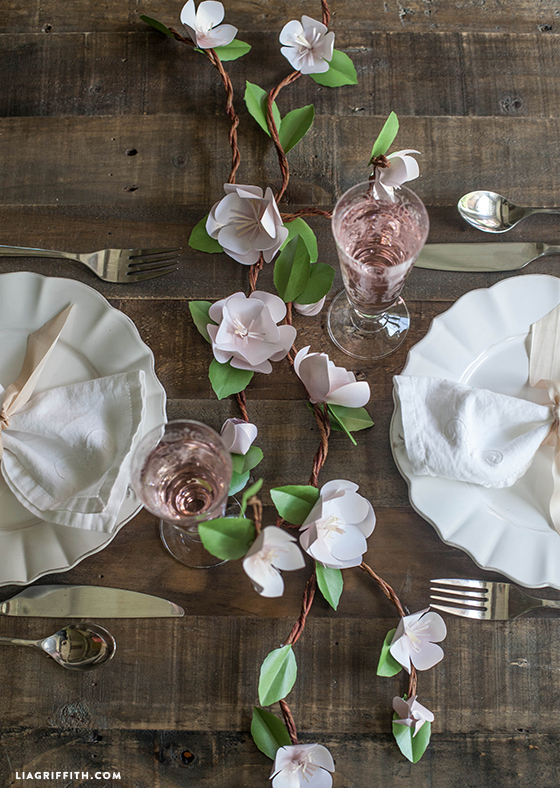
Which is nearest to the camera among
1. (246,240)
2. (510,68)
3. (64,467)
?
(64,467)

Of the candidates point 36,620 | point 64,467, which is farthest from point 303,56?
point 36,620

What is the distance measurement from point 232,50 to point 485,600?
102 cm

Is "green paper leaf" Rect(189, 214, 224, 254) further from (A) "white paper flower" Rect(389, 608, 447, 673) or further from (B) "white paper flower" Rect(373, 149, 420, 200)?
(A) "white paper flower" Rect(389, 608, 447, 673)

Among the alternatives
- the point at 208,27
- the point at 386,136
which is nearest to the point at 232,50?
the point at 208,27

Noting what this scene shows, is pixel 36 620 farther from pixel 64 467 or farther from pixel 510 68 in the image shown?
pixel 510 68

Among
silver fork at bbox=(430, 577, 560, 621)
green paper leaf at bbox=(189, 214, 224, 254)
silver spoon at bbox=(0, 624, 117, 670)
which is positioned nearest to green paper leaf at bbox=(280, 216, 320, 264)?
green paper leaf at bbox=(189, 214, 224, 254)

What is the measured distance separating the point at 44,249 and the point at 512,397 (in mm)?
807

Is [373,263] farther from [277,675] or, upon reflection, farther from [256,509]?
[277,675]

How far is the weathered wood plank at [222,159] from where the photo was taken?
1.04m

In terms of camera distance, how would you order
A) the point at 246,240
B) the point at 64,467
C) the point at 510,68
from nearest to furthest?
1. the point at 64,467
2. the point at 246,240
3. the point at 510,68

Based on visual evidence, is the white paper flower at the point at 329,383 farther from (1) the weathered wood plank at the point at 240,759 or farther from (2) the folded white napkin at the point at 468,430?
(1) the weathered wood plank at the point at 240,759

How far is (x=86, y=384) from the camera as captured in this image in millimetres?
876

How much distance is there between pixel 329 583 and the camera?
875 millimetres

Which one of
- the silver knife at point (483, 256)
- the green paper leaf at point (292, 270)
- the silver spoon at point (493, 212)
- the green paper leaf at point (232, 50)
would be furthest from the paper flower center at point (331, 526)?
the green paper leaf at point (232, 50)
